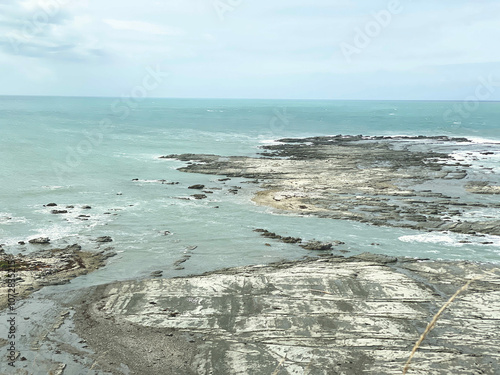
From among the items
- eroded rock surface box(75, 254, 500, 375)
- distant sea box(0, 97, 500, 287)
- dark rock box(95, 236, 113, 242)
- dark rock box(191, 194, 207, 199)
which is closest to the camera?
eroded rock surface box(75, 254, 500, 375)

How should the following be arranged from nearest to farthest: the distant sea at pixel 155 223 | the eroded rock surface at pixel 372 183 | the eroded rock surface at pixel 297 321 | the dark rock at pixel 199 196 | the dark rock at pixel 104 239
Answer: the eroded rock surface at pixel 297 321
the distant sea at pixel 155 223
the dark rock at pixel 104 239
the eroded rock surface at pixel 372 183
the dark rock at pixel 199 196

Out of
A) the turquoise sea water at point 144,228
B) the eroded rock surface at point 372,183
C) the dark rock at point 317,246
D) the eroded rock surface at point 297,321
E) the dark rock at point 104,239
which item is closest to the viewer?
the eroded rock surface at point 297,321

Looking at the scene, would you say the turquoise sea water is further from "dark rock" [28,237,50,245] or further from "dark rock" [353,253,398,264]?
"dark rock" [353,253,398,264]

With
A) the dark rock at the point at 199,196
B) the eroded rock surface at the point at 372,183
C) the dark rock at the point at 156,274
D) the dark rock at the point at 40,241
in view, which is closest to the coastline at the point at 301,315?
the dark rock at the point at 156,274

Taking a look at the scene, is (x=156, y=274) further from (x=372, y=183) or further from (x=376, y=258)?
(x=372, y=183)

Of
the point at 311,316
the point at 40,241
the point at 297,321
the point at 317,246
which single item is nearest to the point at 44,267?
the point at 40,241

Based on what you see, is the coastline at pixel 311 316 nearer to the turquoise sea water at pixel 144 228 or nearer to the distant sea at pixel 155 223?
the turquoise sea water at pixel 144 228

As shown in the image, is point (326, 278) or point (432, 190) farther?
point (432, 190)

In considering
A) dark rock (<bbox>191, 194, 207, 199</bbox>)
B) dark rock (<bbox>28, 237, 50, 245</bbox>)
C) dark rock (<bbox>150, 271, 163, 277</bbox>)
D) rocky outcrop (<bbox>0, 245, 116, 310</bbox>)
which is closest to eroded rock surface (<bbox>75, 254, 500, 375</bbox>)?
dark rock (<bbox>150, 271, 163, 277</bbox>)

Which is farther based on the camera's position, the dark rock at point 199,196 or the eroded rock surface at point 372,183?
the dark rock at point 199,196

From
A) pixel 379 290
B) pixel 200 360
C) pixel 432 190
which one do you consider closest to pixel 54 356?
pixel 200 360

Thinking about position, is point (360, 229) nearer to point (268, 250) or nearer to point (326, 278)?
point (268, 250)
